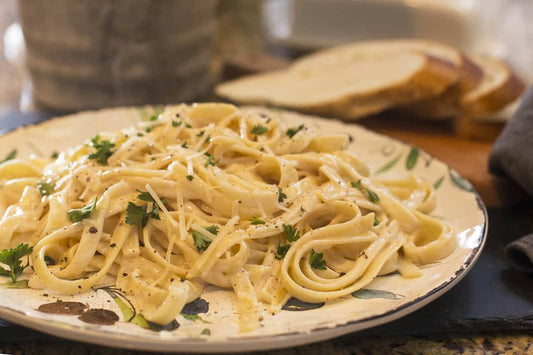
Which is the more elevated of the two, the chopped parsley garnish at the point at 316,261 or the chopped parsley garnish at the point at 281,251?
the chopped parsley garnish at the point at 281,251

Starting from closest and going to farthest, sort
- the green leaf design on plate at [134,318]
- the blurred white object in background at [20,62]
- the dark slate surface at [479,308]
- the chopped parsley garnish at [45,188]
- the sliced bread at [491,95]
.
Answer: the green leaf design on plate at [134,318] < the dark slate surface at [479,308] < the chopped parsley garnish at [45,188] < the sliced bread at [491,95] < the blurred white object in background at [20,62]

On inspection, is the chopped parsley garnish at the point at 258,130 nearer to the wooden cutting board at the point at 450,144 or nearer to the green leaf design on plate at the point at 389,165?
the green leaf design on plate at the point at 389,165

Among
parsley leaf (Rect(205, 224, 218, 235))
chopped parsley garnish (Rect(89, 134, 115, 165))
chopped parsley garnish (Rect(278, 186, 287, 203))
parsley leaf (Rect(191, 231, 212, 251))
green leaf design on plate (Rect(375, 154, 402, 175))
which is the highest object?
chopped parsley garnish (Rect(89, 134, 115, 165))

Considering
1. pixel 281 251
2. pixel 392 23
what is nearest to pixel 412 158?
pixel 281 251

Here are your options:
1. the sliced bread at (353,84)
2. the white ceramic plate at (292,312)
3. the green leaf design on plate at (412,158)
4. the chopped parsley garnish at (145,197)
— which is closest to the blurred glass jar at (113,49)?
the sliced bread at (353,84)

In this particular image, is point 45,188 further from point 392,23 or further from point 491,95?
point 392,23

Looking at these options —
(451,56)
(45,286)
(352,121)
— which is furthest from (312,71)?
(45,286)

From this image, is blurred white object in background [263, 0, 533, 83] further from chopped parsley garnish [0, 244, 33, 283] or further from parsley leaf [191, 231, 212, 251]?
chopped parsley garnish [0, 244, 33, 283]

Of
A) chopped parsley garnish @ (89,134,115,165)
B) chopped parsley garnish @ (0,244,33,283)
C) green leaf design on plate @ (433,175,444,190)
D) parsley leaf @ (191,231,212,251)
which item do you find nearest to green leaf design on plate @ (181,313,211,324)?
parsley leaf @ (191,231,212,251)
